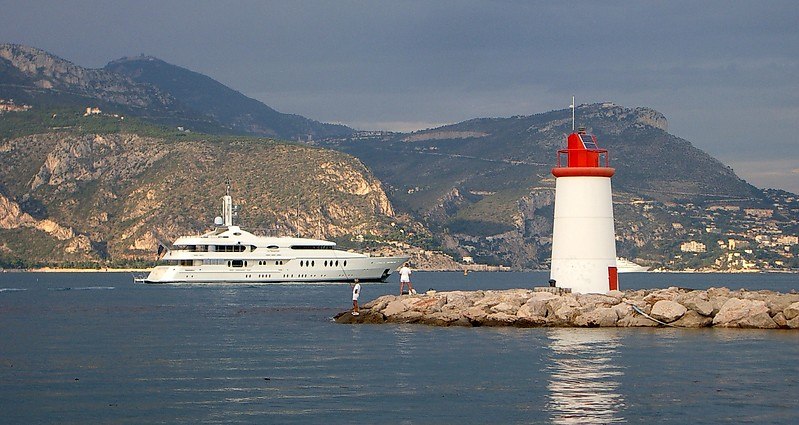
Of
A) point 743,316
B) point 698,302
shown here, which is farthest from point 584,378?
point 698,302

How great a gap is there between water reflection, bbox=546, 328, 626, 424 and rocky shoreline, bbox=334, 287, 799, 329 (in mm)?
2074

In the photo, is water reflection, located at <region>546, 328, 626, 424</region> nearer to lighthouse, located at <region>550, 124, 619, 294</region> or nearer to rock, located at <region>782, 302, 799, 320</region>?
lighthouse, located at <region>550, 124, 619, 294</region>

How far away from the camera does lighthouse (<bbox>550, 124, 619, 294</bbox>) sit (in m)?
40.6

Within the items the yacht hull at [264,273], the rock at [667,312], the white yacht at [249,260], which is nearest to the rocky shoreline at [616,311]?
the rock at [667,312]

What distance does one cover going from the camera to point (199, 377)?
1115 inches

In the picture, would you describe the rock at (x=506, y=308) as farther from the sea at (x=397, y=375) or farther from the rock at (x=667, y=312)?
the rock at (x=667, y=312)

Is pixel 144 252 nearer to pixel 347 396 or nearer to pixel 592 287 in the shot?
pixel 592 287

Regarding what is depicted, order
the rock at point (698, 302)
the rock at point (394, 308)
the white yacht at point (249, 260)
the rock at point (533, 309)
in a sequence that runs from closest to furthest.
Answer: the rock at point (698, 302)
the rock at point (533, 309)
the rock at point (394, 308)
the white yacht at point (249, 260)

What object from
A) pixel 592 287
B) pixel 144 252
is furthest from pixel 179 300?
pixel 144 252

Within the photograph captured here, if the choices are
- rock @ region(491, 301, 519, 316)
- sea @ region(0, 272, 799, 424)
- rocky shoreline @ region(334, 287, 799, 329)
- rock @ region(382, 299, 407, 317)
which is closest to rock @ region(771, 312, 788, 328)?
rocky shoreline @ region(334, 287, 799, 329)

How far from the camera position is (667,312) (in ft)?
135

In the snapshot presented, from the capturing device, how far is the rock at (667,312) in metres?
41.1

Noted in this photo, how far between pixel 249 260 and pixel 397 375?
80.9m

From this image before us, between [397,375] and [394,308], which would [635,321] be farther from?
[397,375]
